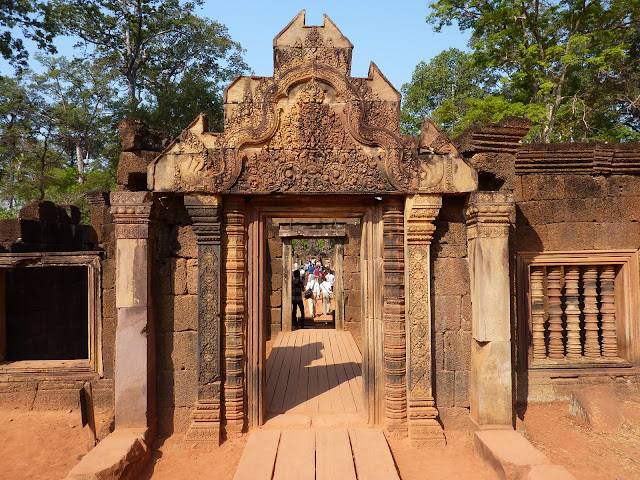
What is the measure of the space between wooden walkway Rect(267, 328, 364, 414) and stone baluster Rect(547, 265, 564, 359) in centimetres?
270

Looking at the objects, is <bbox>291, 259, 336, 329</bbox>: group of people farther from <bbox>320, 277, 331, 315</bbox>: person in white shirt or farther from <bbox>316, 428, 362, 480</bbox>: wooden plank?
<bbox>316, 428, 362, 480</bbox>: wooden plank

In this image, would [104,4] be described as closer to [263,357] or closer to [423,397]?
[263,357]

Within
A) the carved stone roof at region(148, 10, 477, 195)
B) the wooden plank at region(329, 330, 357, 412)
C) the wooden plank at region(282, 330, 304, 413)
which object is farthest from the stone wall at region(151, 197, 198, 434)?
the wooden plank at region(329, 330, 357, 412)

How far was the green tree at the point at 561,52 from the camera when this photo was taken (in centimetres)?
1316

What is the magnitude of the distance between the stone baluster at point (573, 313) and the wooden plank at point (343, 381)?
3055 millimetres

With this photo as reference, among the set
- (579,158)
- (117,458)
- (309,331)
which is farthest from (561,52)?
(117,458)

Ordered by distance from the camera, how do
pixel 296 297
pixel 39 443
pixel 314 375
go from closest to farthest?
pixel 39 443 → pixel 314 375 → pixel 296 297

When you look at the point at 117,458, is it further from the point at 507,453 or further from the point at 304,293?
the point at 304,293

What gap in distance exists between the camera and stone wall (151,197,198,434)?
14.4 ft

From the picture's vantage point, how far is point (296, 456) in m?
3.88

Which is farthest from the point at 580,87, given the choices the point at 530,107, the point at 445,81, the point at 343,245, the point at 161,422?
the point at 161,422

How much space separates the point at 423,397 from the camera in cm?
435

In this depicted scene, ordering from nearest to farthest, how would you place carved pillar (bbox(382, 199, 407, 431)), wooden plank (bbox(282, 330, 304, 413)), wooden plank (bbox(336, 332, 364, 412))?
1. carved pillar (bbox(382, 199, 407, 431))
2. wooden plank (bbox(282, 330, 304, 413))
3. wooden plank (bbox(336, 332, 364, 412))

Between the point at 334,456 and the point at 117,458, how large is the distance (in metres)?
1.88
